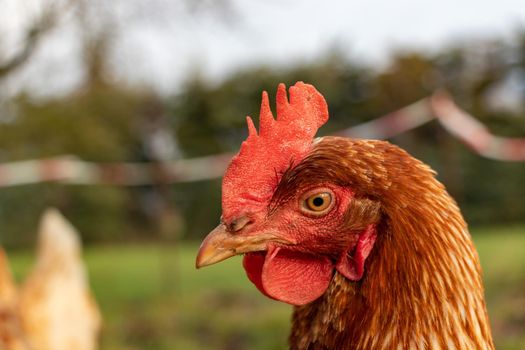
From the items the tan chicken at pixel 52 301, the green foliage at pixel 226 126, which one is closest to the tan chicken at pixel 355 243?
the tan chicken at pixel 52 301

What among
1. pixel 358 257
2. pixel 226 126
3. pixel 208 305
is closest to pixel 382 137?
pixel 208 305

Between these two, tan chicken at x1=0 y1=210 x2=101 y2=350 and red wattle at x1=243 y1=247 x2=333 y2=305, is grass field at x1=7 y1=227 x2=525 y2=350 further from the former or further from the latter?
red wattle at x1=243 y1=247 x2=333 y2=305

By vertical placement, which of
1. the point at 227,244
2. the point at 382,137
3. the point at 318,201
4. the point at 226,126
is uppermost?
the point at 318,201

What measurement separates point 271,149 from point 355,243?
0.34m

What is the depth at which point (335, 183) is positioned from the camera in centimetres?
146

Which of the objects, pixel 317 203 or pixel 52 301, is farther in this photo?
pixel 52 301

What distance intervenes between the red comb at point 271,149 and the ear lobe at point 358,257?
26 centimetres

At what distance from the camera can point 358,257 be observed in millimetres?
1454

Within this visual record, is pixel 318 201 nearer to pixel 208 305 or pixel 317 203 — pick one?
pixel 317 203

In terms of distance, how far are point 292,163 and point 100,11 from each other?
5.39m

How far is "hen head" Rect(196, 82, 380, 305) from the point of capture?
4.80 feet

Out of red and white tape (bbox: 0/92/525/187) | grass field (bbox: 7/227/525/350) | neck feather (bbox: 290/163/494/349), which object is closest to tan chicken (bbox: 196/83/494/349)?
neck feather (bbox: 290/163/494/349)

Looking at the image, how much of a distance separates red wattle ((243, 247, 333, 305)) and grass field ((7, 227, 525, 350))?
3.72 metres

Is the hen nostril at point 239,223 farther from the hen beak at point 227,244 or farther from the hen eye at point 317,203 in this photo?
the hen eye at point 317,203
